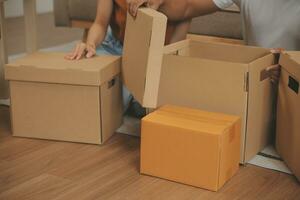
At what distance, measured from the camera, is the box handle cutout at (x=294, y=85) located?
1.35 metres

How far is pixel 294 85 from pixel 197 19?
1.09 meters

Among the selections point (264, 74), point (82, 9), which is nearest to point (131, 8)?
point (264, 74)

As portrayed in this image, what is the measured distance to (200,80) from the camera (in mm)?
1468

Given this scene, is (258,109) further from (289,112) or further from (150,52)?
(150,52)

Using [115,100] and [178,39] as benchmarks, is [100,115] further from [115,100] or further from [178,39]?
[178,39]

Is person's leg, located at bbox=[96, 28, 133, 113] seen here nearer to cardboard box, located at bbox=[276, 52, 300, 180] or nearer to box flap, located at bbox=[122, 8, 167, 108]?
box flap, located at bbox=[122, 8, 167, 108]

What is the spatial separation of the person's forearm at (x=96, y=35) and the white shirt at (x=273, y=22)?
0.52 metres

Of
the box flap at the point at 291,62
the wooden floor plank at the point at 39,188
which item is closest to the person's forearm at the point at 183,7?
the box flap at the point at 291,62

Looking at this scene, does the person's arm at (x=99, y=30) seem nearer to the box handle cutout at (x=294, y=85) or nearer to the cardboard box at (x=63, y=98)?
the cardboard box at (x=63, y=98)

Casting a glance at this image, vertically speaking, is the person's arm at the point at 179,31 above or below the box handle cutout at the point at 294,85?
above

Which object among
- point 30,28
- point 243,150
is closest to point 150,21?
point 243,150

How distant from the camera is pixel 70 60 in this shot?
1.66 metres

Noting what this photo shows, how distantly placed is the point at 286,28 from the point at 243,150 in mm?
485

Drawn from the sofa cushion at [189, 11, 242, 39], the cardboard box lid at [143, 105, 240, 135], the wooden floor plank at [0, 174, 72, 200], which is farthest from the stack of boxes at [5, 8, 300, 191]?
the sofa cushion at [189, 11, 242, 39]
